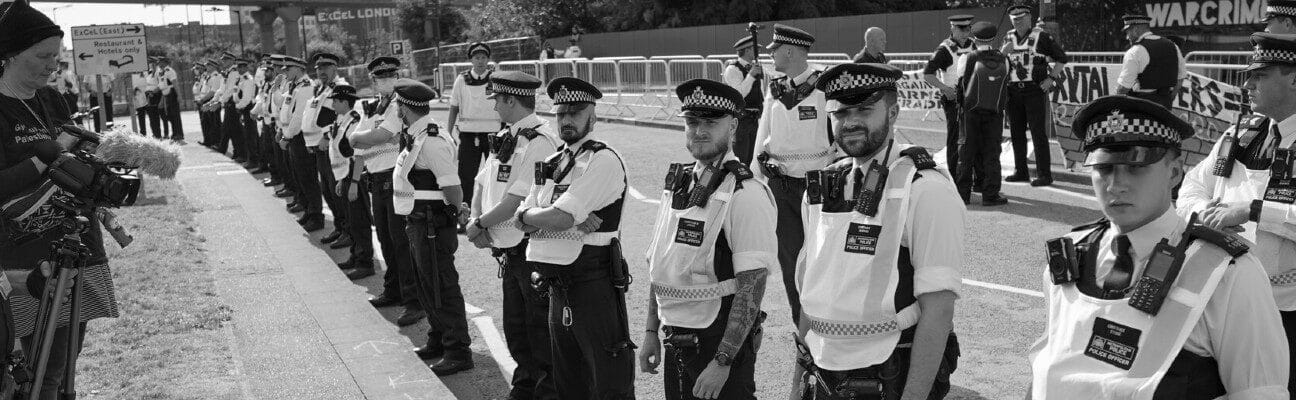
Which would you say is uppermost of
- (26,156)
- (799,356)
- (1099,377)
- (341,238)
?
(26,156)

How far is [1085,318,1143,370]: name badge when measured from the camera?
2809mm

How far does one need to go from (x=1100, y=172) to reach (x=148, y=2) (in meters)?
67.9

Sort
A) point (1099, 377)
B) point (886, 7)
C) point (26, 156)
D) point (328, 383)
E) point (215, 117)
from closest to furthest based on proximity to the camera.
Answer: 1. point (1099, 377)
2. point (26, 156)
3. point (328, 383)
4. point (215, 117)
5. point (886, 7)

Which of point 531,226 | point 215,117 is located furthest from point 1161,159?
point 215,117

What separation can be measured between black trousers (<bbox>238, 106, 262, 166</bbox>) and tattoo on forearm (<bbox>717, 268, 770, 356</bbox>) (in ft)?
55.3

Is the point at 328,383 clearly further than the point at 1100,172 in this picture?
Yes

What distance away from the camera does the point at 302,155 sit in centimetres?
1386

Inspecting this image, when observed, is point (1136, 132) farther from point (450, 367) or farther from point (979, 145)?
point (979, 145)

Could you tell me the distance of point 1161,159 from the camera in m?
2.88

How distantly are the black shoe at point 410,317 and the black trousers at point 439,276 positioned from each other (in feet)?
3.18

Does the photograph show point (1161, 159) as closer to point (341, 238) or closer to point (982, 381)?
point (982, 381)

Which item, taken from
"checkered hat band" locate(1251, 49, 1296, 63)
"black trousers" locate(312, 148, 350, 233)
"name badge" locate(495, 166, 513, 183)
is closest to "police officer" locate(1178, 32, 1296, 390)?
"checkered hat band" locate(1251, 49, 1296, 63)

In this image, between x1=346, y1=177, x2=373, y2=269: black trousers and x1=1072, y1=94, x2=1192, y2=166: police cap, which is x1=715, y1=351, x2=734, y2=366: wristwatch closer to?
x1=1072, y1=94, x2=1192, y2=166: police cap

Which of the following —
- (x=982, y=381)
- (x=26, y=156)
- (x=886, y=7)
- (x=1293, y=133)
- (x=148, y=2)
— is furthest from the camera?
(x=148, y=2)
